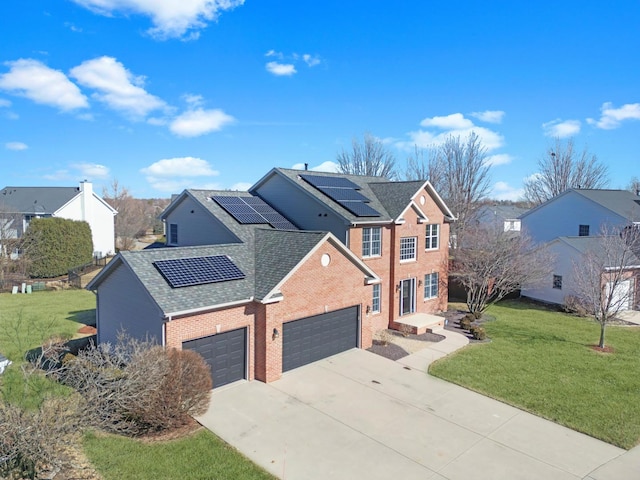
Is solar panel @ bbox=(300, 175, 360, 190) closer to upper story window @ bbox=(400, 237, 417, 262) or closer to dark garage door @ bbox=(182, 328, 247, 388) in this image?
upper story window @ bbox=(400, 237, 417, 262)

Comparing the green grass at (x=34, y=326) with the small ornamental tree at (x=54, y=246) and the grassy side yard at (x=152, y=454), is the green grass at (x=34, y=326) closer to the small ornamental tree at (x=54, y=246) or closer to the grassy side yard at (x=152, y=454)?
the grassy side yard at (x=152, y=454)

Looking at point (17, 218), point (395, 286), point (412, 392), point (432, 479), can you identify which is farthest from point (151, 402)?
point (17, 218)

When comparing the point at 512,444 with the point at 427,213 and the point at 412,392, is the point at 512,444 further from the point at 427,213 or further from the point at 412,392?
the point at 427,213

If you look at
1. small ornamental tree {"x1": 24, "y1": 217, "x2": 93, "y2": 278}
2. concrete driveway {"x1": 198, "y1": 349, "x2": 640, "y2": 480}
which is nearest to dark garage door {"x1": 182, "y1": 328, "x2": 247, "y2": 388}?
concrete driveway {"x1": 198, "y1": 349, "x2": 640, "y2": 480}

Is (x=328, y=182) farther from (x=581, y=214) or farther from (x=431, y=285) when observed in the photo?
(x=581, y=214)

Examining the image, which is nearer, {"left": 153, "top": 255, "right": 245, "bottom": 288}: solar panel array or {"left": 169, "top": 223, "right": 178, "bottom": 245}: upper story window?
{"left": 153, "top": 255, "right": 245, "bottom": 288}: solar panel array
